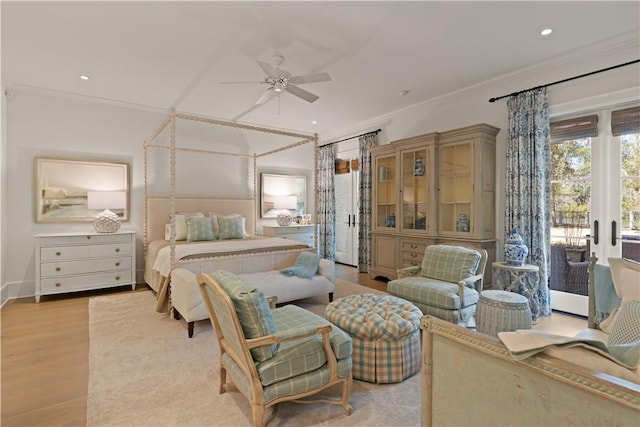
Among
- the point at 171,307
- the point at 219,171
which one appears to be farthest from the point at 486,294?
the point at 219,171

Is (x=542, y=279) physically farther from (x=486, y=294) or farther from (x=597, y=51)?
(x=597, y=51)

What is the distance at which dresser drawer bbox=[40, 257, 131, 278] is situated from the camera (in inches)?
162

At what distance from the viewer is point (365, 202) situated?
6004mm

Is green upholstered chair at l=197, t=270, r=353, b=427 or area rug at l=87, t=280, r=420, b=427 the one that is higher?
green upholstered chair at l=197, t=270, r=353, b=427

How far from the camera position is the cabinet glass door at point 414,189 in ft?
15.5

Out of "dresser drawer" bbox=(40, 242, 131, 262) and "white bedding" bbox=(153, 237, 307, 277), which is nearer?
"white bedding" bbox=(153, 237, 307, 277)

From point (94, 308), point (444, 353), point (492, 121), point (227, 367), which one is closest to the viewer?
point (444, 353)

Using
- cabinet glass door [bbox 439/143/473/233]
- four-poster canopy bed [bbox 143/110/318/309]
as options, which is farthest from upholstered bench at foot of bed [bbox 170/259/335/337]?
cabinet glass door [bbox 439/143/473/233]

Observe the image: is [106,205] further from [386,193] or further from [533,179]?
[533,179]

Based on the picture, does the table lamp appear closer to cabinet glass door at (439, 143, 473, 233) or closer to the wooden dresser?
the wooden dresser

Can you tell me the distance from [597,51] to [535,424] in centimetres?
406

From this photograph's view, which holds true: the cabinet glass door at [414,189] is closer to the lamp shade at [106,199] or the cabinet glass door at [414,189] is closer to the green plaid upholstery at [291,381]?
the green plaid upholstery at [291,381]

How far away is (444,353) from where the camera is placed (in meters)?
1.25

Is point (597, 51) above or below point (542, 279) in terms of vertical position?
above
